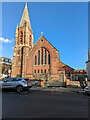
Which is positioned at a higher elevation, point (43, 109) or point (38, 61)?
point (38, 61)

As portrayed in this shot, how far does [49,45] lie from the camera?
99.2 feet

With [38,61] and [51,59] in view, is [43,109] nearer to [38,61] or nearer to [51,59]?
[51,59]

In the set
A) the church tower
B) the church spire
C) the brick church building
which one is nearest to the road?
the brick church building

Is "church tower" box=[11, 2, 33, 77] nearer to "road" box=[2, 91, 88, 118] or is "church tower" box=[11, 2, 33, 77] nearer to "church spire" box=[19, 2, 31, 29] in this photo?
"church spire" box=[19, 2, 31, 29]

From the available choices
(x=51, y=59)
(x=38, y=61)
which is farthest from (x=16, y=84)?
(x=38, y=61)

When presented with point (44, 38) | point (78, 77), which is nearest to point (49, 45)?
point (44, 38)

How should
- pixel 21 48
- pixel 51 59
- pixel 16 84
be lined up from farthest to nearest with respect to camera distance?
pixel 21 48 < pixel 51 59 < pixel 16 84

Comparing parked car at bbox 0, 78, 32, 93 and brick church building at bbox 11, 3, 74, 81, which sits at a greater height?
brick church building at bbox 11, 3, 74, 81

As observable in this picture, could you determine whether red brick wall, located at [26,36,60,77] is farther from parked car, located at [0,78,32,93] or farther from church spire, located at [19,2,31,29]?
parked car, located at [0,78,32,93]

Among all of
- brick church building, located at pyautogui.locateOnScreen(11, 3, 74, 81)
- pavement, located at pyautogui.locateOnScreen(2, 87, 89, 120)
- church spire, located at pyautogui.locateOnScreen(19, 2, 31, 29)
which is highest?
church spire, located at pyautogui.locateOnScreen(19, 2, 31, 29)

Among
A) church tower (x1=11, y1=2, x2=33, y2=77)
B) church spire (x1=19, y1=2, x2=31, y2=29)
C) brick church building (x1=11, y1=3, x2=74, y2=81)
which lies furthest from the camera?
church spire (x1=19, y1=2, x2=31, y2=29)

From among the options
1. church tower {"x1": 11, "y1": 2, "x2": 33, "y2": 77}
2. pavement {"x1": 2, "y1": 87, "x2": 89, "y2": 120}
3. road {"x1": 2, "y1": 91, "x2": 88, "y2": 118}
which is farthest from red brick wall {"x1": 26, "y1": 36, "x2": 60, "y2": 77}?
road {"x1": 2, "y1": 91, "x2": 88, "y2": 118}

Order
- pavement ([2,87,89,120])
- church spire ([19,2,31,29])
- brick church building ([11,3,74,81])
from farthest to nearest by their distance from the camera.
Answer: church spire ([19,2,31,29]) → brick church building ([11,3,74,81]) → pavement ([2,87,89,120])

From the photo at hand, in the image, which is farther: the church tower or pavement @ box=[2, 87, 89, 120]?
the church tower
